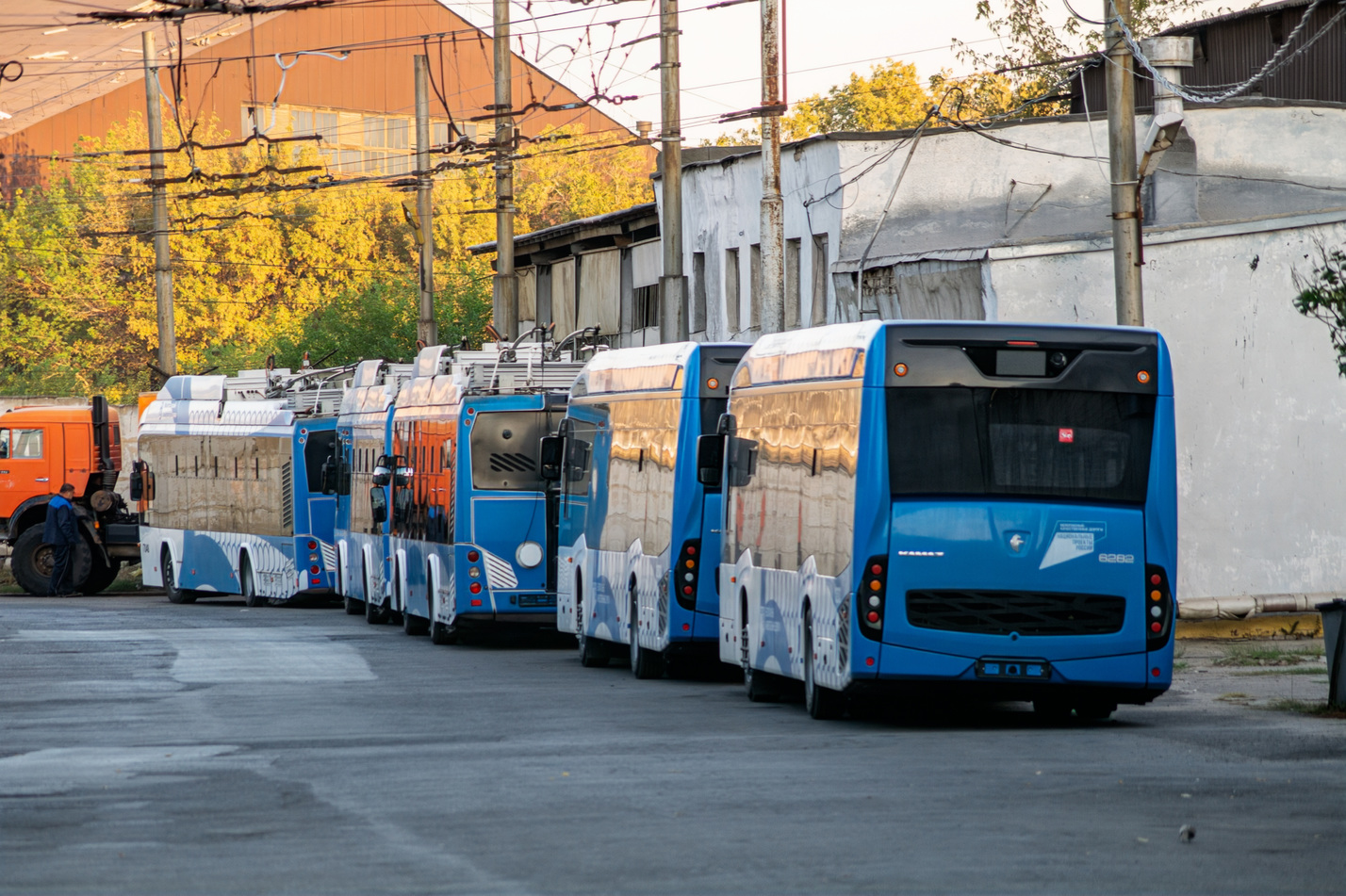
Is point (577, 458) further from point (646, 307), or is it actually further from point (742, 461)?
point (646, 307)

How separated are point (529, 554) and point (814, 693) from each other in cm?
1005

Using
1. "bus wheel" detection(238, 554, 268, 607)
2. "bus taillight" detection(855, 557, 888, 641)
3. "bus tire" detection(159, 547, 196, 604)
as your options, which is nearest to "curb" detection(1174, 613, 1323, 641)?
"bus taillight" detection(855, 557, 888, 641)

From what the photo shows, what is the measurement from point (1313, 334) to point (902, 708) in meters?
10.1

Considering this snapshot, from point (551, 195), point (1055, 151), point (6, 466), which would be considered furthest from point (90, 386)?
point (1055, 151)

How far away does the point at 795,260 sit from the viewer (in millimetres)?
39375

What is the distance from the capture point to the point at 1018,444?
15.4 m

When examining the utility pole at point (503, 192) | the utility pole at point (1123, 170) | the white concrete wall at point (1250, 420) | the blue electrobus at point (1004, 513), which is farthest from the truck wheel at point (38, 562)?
the blue electrobus at point (1004, 513)

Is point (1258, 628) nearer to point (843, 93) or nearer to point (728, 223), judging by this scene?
point (728, 223)

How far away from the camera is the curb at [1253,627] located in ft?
81.6

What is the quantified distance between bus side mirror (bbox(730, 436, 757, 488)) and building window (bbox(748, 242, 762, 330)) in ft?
74.2

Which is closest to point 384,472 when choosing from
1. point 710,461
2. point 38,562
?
point 710,461

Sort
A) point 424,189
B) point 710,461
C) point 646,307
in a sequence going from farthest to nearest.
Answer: point 646,307 → point 424,189 → point 710,461

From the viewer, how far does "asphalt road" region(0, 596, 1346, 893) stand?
9211 millimetres

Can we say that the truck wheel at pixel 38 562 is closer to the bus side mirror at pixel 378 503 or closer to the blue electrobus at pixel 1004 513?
the bus side mirror at pixel 378 503
